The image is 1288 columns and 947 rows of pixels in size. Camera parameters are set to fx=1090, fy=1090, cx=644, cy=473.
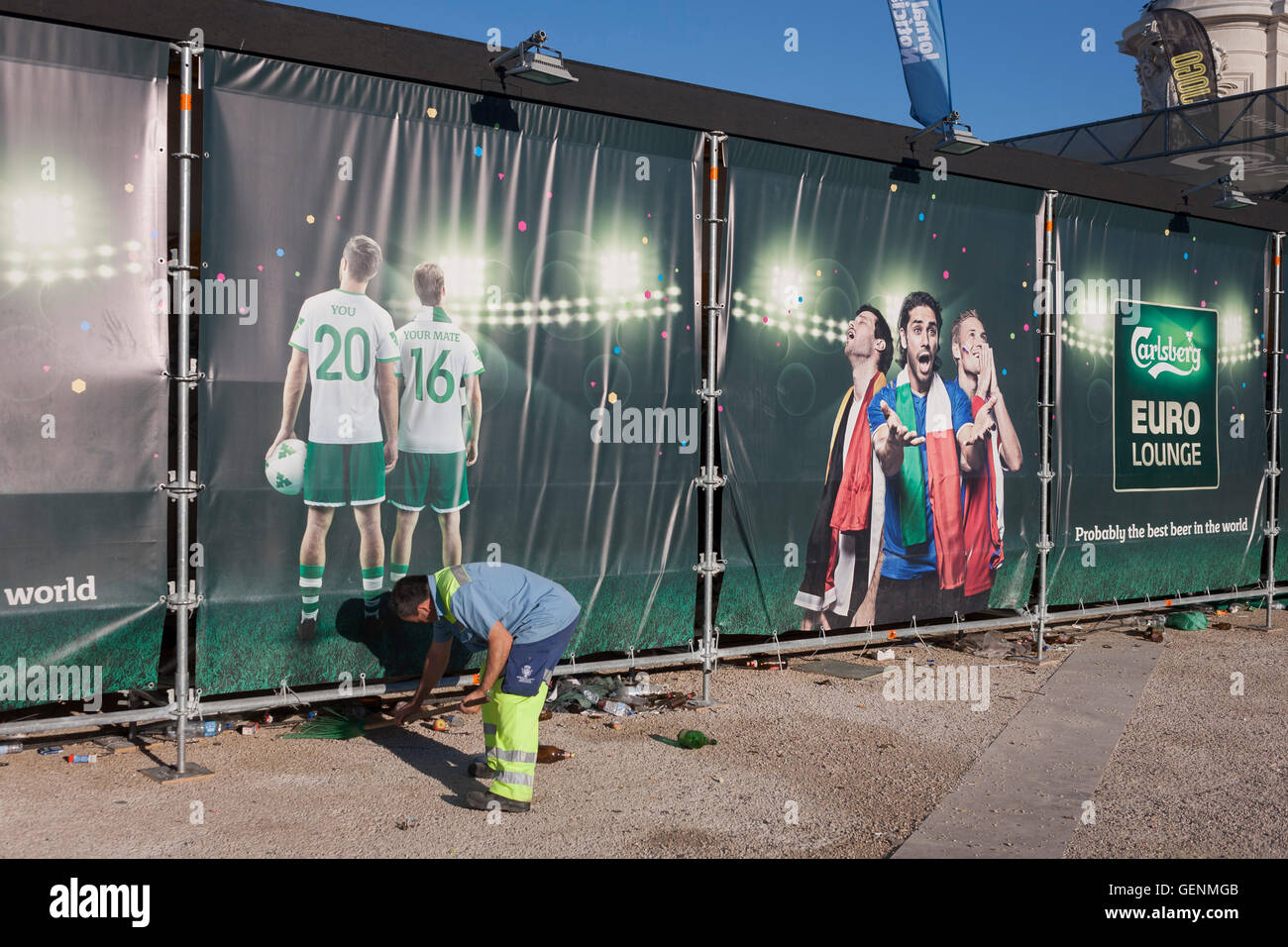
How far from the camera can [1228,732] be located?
23.8 ft

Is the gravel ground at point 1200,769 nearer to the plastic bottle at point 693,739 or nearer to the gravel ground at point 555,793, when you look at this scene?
the gravel ground at point 555,793

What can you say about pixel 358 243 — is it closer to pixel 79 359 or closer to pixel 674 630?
pixel 79 359

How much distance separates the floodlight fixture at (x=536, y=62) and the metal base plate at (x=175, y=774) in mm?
4512

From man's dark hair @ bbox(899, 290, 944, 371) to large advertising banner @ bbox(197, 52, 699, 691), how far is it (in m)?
2.12

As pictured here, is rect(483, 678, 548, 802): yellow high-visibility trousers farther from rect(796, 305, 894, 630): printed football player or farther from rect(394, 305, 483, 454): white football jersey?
rect(796, 305, 894, 630): printed football player

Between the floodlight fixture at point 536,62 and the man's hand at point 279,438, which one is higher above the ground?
the floodlight fixture at point 536,62

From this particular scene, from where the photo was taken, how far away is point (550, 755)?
6320 mm

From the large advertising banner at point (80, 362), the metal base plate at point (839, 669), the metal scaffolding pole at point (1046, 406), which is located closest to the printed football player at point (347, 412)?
the large advertising banner at point (80, 362)

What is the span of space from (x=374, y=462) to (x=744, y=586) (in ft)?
9.91

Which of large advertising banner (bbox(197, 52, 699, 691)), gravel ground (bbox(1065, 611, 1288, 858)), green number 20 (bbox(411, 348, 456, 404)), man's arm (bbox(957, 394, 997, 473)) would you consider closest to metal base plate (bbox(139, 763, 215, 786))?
large advertising banner (bbox(197, 52, 699, 691))

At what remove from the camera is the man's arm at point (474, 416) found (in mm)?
7141

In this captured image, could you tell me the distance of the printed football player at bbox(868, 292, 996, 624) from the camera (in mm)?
9094

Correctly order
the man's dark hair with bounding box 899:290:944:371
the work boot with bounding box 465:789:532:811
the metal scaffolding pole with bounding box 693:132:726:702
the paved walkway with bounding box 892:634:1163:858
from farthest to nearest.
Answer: the man's dark hair with bounding box 899:290:944:371 < the metal scaffolding pole with bounding box 693:132:726:702 < the work boot with bounding box 465:789:532:811 < the paved walkway with bounding box 892:634:1163:858
